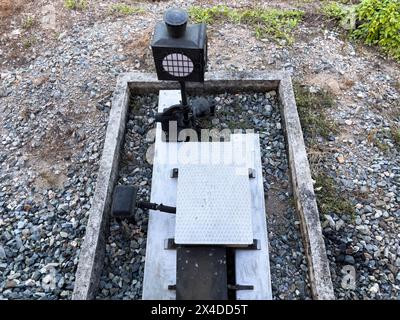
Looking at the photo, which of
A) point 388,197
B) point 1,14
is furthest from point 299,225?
point 1,14

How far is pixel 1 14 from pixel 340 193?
513cm

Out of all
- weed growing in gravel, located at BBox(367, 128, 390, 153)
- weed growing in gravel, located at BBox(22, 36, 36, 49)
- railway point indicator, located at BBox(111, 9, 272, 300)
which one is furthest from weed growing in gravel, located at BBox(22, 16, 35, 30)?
weed growing in gravel, located at BBox(367, 128, 390, 153)

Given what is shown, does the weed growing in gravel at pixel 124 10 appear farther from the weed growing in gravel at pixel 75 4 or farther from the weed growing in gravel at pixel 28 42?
the weed growing in gravel at pixel 28 42

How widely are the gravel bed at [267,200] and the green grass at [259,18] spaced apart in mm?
1170

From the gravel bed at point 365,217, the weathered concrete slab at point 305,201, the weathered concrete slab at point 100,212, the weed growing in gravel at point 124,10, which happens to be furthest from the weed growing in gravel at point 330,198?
the weed growing in gravel at point 124,10

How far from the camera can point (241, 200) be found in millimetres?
3186

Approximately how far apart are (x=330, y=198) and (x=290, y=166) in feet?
1.51

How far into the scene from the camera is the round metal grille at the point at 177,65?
3006 millimetres

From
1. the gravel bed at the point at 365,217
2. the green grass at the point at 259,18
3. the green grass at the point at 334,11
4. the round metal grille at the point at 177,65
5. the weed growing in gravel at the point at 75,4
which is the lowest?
the gravel bed at the point at 365,217

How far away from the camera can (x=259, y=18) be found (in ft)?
16.9

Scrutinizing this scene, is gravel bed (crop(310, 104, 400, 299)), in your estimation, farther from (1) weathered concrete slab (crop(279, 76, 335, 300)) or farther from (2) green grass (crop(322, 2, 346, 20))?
(2) green grass (crop(322, 2, 346, 20))

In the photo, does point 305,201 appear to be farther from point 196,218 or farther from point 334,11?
point 334,11

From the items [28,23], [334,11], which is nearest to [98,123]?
[28,23]

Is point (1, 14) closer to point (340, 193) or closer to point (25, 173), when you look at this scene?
point (25, 173)
